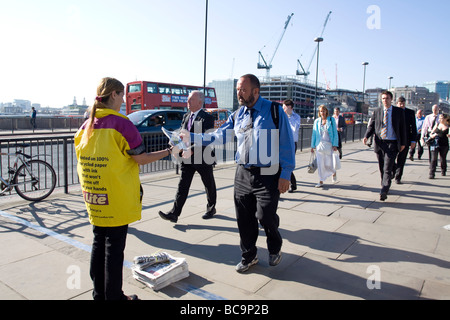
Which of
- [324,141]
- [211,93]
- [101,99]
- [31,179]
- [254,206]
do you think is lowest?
[31,179]

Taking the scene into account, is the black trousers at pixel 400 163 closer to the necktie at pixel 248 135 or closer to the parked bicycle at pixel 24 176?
the necktie at pixel 248 135

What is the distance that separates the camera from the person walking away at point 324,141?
23.9ft

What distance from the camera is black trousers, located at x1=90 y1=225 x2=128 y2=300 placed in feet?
8.00

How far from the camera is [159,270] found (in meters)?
3.00

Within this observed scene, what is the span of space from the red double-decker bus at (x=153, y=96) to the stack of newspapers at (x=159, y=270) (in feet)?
69.9

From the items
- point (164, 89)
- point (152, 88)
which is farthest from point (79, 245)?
point (164, 89)

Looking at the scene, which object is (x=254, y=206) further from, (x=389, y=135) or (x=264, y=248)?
(x=389, y=135)

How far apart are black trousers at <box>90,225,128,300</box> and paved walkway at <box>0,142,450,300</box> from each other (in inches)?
15.6

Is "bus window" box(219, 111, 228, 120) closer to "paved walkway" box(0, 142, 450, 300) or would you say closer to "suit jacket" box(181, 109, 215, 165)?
"paved walkway" box(0, 142, 450, 300)

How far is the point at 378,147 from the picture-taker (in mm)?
6551

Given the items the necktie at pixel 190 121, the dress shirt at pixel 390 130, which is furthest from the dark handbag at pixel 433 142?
the necktie at pixel 190 121

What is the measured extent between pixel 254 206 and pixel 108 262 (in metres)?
1.47

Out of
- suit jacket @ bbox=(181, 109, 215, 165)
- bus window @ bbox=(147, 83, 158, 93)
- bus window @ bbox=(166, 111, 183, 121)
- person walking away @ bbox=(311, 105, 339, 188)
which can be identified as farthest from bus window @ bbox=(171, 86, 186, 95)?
suit jacket @ bbox=(181, 109, 215, 165)
